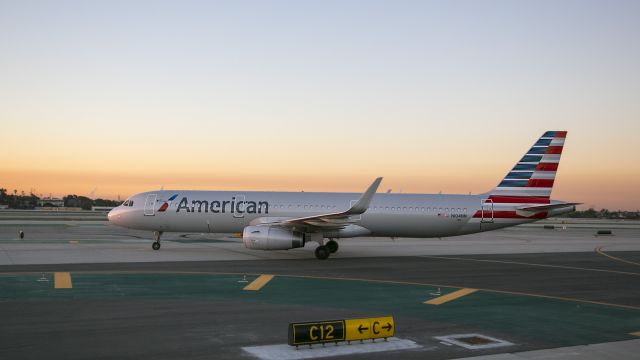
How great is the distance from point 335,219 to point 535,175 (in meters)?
11.6

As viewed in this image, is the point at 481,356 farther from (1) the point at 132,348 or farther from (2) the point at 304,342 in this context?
(1) the point at 132,348

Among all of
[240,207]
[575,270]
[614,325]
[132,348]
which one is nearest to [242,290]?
[132,348]

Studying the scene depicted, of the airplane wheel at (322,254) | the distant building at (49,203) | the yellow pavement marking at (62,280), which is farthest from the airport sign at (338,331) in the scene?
the distant building at (49,203)

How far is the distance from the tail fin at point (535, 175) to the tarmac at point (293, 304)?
3.92 meters

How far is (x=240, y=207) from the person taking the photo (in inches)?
1148

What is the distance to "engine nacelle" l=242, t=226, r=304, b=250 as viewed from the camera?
24.8 metres

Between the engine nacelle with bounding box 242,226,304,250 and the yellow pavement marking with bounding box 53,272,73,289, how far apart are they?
26.4 ft

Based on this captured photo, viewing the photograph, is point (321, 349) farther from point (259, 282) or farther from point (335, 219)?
point (335, 219)

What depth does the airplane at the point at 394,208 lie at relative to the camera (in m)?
29.0

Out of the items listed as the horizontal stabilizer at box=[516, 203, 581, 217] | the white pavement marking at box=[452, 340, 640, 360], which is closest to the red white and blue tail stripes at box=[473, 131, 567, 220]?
the horizontal stabilizer at box=[516, 203, 581, 217]

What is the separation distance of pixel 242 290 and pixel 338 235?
11708 mm

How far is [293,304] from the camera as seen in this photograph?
566 inches

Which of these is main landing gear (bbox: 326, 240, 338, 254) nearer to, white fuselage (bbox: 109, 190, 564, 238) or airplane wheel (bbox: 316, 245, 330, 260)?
white fuselage (bbox: 109, 190, 564, 238)

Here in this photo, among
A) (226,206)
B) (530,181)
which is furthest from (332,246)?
(530,181)
